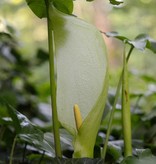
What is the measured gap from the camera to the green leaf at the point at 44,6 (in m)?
0.64

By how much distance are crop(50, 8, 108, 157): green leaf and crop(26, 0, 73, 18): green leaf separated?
41mm

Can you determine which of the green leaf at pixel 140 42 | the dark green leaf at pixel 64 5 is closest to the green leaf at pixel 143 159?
the green leaf at pixel 140 42

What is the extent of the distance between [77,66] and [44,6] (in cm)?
12

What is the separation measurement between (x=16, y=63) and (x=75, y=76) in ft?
3.70

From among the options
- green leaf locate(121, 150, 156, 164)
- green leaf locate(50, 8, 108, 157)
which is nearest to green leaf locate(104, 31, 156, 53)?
green leaf locate(50, 8, 108, 157)

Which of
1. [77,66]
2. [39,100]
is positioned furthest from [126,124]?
[39,100]

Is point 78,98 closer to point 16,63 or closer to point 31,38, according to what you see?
point 16,63

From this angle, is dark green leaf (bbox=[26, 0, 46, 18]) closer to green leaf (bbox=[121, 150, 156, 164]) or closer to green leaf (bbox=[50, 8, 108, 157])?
green leaf (bbox=[50, 8, 108, 157])

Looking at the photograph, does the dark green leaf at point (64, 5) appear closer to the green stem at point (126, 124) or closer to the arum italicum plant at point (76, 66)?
the arum italicum plant at point (76, 66)

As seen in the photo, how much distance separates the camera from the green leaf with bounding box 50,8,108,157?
0.60 meters

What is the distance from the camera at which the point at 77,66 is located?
0.61 meters

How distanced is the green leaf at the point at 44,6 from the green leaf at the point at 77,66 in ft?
0.14

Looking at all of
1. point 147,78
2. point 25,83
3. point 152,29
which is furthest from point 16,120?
point 152,29

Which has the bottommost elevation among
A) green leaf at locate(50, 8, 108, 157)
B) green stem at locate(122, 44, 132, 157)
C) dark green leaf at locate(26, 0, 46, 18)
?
green stem at locate(122, 44, 132, 157)
